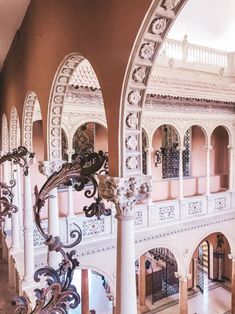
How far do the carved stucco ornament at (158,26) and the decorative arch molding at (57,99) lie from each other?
1.21m

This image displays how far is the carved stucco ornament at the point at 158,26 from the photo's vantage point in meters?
1.97

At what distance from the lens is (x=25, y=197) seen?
526 cm

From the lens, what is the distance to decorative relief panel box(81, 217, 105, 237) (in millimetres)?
7265

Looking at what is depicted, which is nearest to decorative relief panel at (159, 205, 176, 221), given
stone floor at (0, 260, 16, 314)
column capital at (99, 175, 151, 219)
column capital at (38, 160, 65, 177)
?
stone floor at (0, 260, 16, 314)

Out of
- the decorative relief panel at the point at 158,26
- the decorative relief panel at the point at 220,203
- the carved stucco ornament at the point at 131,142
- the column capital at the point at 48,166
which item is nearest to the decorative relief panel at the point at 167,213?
the decorative relief panel at the point at 220,203

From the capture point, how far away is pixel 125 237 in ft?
8.16

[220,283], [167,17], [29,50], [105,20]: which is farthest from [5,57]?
[220,283]

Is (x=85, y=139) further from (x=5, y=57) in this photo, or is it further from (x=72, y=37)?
(x=72, y=37)

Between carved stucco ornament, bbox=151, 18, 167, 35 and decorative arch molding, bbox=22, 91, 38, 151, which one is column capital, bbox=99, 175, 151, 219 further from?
decorative arch molding, bbox=22, 91, 38, 151

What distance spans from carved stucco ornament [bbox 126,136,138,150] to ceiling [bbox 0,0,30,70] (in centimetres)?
355

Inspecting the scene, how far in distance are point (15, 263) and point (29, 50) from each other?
3.87 meters

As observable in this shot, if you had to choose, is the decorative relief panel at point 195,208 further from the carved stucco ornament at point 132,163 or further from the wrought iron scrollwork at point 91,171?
the wrought iron scrollwork at point 91,171

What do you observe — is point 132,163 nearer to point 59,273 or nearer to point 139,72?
point 139,72

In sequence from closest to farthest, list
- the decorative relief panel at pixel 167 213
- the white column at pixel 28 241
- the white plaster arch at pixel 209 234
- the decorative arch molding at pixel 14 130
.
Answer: the white column at pixel 28 241 < the decorative arch molding at pixel 14 130 < the decorative relief panel at pixel 167 213 < the white plaster arch at pixel 209 234
